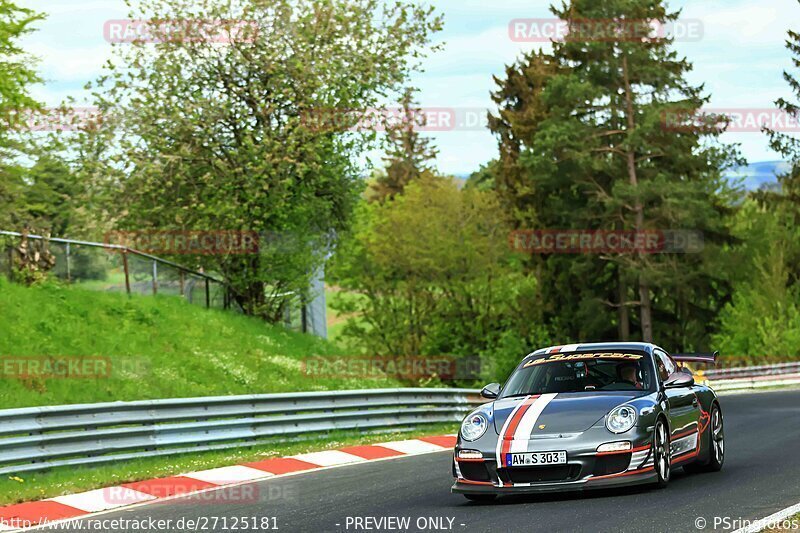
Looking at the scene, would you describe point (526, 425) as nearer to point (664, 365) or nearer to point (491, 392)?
point (491, 392)

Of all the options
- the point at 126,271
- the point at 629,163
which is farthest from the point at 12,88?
the point at 629,163

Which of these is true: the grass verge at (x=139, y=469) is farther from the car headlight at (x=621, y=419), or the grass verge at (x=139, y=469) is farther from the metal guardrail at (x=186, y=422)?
the car headlight at (x=621, y=419)

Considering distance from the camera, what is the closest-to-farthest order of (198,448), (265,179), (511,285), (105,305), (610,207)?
(198,448)
(105,305)
(265,179)
(610,207)
(511,285)

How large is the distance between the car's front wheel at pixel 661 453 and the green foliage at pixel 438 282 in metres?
45.2

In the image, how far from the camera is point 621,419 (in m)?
10.2

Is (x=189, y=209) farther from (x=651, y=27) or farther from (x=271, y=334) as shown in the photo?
(x=651, y=27)

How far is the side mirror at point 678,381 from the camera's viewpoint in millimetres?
11266

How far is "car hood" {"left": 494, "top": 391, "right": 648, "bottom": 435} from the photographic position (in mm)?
10133

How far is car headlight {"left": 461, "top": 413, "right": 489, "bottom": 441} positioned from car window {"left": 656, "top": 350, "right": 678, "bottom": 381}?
2.09 metres

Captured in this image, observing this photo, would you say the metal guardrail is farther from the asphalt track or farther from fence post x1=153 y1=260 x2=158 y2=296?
fence post x1=153 y1=260 x2=158 y2=296

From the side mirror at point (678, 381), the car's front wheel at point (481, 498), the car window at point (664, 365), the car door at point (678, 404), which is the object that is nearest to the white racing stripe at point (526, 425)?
the car's front wheel at point (481, 498)

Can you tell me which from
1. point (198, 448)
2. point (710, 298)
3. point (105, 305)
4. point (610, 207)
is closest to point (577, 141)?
point (610, 207)

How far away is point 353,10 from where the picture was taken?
1244 inches

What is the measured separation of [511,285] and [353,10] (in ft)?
98.9
